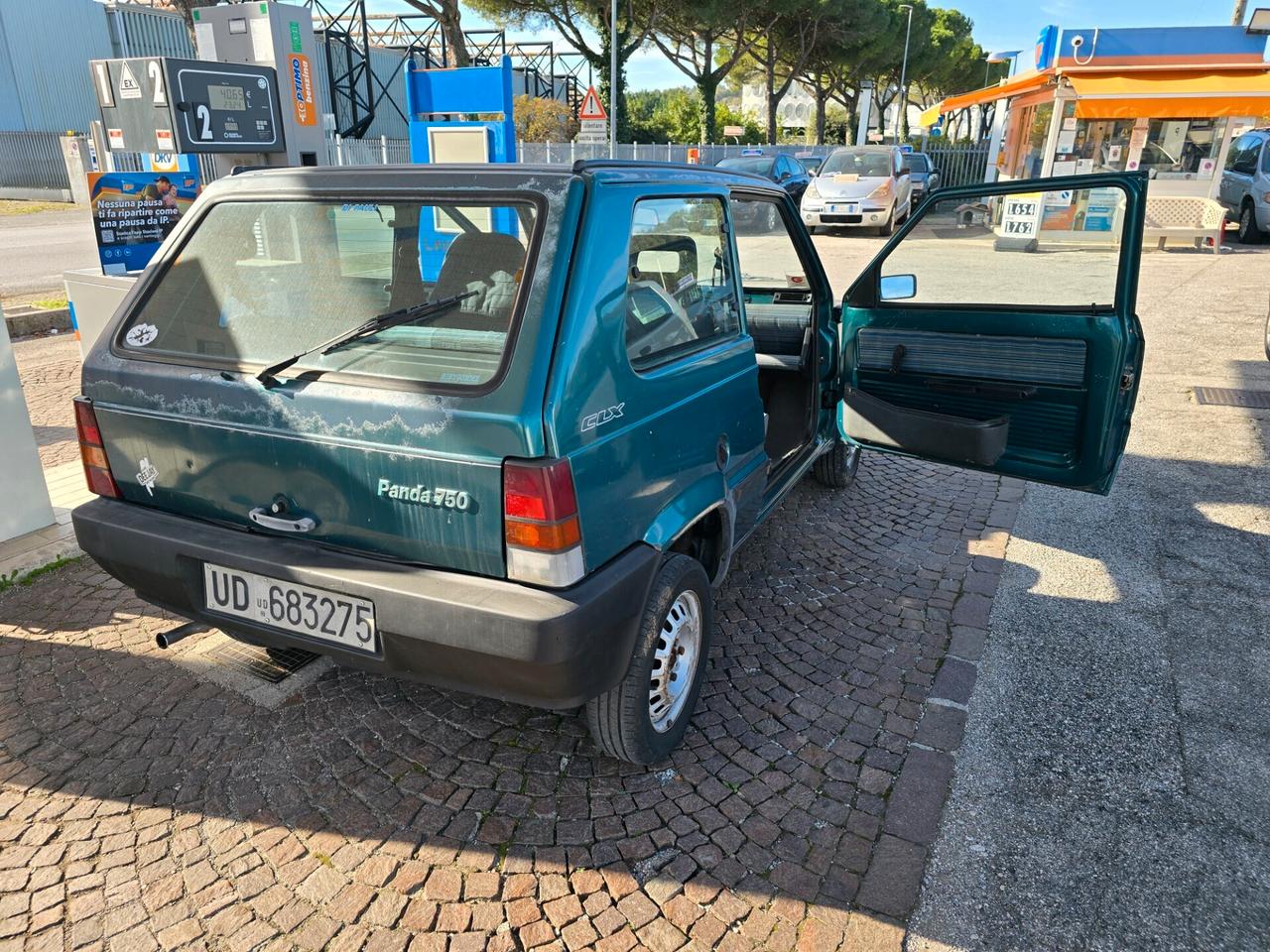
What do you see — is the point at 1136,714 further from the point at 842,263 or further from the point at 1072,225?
the point at 842,263

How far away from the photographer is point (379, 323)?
7.95ft

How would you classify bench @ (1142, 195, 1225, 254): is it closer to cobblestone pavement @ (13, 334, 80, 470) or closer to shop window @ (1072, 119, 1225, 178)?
shop window @ (1072, 119, 1225, 178)

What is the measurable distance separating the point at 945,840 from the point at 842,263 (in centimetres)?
1320

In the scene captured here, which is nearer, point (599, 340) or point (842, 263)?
point (599, 340)

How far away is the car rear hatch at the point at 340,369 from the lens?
2223mm

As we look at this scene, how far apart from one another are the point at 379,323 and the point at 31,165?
33612 millimetres

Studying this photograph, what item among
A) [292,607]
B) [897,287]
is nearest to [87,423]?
[292,607]

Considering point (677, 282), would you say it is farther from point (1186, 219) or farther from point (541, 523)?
point (1186, 219)

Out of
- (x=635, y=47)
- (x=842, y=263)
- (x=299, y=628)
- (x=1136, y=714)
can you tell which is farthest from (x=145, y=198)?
(x=635, y=47)

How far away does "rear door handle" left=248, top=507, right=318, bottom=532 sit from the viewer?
8.03 feet

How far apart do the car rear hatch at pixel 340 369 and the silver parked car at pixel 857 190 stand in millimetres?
16482

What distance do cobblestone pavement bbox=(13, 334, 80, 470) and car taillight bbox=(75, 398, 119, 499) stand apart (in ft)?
Result: 7.71

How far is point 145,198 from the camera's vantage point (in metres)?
6.09

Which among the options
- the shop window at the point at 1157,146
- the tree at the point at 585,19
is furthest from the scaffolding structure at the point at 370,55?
the shop window at the point at 1157,146
